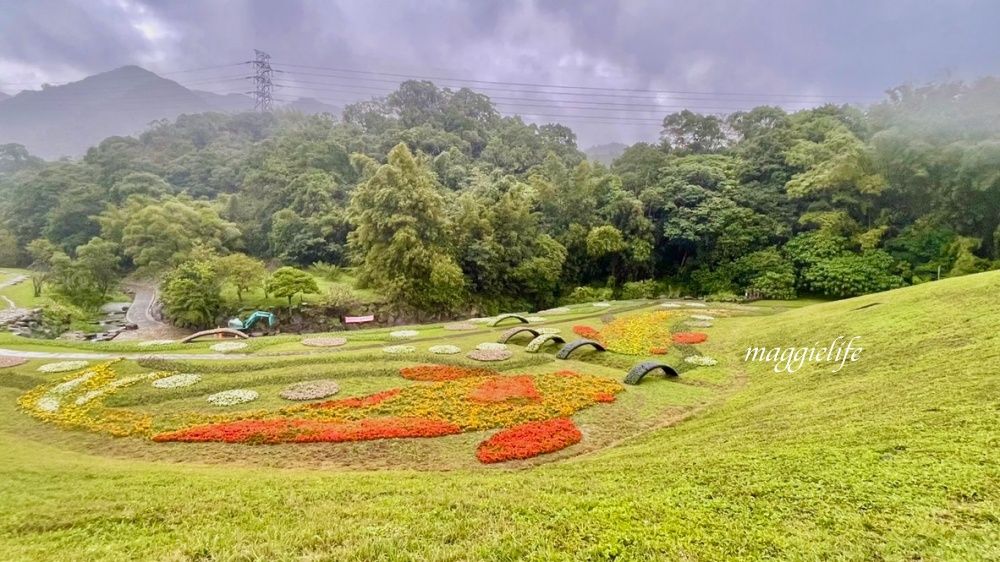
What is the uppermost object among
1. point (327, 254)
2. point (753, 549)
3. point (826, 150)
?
point (826, 150)

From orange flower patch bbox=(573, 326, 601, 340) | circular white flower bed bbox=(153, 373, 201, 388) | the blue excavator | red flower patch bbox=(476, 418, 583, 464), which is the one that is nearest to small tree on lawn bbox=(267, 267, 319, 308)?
the blue excavator

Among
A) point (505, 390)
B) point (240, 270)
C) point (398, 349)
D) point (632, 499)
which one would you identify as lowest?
point (505, 390)

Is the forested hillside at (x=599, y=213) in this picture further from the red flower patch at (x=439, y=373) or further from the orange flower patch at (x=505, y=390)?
the orange flower patch at (x=505, y=390)

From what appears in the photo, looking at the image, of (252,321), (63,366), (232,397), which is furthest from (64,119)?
(232,397)

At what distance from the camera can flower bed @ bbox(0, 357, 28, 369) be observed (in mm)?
14735

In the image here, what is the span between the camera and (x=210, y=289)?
30844 mm

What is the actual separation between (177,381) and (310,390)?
4328 millimetres

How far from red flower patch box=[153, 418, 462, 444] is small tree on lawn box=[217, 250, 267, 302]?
78.9ft

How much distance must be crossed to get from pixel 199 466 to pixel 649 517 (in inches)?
336

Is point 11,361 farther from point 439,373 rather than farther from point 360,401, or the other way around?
point 439,373

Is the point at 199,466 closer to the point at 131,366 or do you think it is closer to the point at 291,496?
the point at 291,496

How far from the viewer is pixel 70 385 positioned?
13109 millimetres

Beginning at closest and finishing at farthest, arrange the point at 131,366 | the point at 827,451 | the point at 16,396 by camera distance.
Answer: the point at 827,451 → the point at 16,396 → the point at 131,366

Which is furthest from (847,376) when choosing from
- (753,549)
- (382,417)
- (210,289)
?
(210,289)
